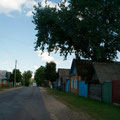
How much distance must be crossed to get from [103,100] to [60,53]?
12.2 m

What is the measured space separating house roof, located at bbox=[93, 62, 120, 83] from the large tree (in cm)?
132

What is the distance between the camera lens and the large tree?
20642mm

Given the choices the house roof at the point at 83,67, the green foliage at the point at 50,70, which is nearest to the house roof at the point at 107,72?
the house roof at the point at 83,67

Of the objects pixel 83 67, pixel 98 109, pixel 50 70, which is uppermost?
pixel 50 70

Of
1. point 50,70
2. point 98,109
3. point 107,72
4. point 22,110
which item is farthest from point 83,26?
point 50,70

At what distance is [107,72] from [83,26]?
5.90 m

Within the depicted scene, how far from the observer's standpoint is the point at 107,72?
64.3 feet

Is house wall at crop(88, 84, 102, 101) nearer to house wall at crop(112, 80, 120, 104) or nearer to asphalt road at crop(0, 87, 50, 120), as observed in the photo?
house wall at crop(112, 80, 120, 104)

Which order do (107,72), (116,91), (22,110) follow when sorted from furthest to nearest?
(107,72), (116,91), (22,110)

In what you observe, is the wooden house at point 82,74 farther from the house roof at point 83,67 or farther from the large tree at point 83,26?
the large tree at point 83,26

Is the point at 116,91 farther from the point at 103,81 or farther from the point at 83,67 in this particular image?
the point at 83,67

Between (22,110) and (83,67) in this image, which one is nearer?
(22,110)

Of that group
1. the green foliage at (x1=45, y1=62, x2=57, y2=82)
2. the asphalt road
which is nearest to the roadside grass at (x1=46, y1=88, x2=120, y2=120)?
the asphalt road


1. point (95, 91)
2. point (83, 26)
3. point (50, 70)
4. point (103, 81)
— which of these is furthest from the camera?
point (50, 70)
